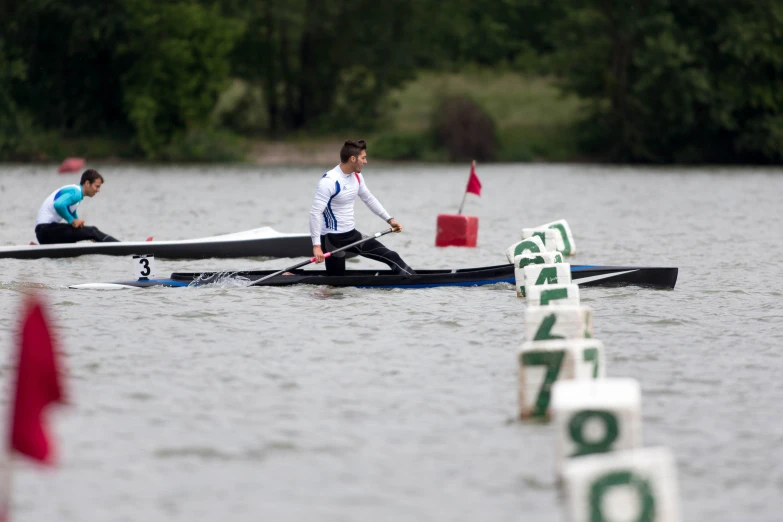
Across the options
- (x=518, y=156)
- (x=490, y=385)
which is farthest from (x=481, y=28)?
(x=490, y=385)

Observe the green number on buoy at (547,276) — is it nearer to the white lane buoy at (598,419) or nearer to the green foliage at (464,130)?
the white lane buoy at (598,419)

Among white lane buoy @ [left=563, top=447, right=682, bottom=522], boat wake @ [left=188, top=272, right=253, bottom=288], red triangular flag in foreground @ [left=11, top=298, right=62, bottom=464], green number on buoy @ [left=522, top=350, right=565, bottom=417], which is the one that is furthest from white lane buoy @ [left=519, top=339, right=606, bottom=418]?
boat wake @ [left=188, top=272, right=253, bottom=288]

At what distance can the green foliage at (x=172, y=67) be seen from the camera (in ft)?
170

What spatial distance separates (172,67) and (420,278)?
39769 mm

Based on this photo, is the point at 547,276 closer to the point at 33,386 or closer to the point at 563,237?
the point at 563,237

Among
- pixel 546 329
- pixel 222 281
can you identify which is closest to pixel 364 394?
pixel 546 329

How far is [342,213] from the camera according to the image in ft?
47.4

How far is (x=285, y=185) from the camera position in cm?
3997

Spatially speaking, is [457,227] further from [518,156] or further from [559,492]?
[518,156]

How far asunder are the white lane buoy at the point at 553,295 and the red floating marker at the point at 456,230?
32.3ft

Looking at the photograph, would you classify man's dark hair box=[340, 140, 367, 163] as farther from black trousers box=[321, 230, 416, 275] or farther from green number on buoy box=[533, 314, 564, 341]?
green number on buoy box=[533, 314, 564, 341]

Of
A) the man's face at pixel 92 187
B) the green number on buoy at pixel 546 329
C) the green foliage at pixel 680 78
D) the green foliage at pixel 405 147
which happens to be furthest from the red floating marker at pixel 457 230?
the green foliage at pixel 680 78

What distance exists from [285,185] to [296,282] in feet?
83.7

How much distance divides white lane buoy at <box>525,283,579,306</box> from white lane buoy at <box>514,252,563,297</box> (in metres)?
3.13
